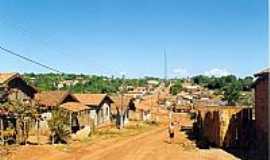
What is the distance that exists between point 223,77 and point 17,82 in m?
125

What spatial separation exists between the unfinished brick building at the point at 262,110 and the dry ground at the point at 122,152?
2.12m

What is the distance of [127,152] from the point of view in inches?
1073

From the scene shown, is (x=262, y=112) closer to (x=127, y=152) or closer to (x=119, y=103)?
(x=127, y=152)

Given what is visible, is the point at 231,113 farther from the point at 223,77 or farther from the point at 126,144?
the point at 223,77

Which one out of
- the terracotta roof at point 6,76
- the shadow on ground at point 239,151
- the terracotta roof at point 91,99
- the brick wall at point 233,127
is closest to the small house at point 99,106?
the terracotta roof at point 91,99

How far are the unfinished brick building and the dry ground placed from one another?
2.12 metres

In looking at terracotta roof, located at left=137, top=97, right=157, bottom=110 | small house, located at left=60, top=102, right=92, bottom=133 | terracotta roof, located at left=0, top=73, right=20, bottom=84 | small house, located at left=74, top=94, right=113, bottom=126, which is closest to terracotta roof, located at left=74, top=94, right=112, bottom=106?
small house, located at left=74, top=94, right=113, bottom=126

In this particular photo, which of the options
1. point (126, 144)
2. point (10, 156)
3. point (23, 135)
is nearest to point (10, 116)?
point (23, 135)

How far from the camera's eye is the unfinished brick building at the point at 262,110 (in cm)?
Answer: 2428

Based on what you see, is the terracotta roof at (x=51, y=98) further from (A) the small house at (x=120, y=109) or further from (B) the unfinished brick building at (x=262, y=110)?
(B) the unfinished brick building at (x=262, y=110)

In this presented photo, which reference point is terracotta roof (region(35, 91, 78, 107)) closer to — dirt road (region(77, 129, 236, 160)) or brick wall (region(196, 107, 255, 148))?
dirt road (region(77, 129, 236, 160))

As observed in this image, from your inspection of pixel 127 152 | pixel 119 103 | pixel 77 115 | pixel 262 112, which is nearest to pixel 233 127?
pixel 262 112

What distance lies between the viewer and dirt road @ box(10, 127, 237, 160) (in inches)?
970

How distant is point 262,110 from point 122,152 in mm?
8809
